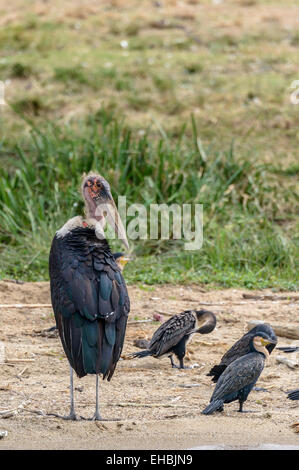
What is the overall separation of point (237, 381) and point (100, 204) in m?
1.54

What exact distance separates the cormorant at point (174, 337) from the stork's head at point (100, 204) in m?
0.62

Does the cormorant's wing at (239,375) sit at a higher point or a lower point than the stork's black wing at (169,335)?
higher

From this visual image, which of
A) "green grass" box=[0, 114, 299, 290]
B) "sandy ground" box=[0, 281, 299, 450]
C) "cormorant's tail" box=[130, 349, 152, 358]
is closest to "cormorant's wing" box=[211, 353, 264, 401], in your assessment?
"sandy ground" box=[0, 281, 299, 450]

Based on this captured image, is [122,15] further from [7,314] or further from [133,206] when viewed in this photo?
[7,314]

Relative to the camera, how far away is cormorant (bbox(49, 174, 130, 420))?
164 inches

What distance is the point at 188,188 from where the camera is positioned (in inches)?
→ 330

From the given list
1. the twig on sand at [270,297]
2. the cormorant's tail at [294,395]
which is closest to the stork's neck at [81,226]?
the cormorant's tail at [294,395]

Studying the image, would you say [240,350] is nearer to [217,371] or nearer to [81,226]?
[217,371]

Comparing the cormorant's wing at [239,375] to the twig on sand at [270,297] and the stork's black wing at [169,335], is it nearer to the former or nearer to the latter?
the stork's black wing at [169,335]

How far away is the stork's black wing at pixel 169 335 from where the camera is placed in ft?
16.8

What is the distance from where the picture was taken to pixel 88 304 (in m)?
4.23

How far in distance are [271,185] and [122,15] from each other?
17.9ft

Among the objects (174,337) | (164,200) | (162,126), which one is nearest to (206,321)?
(174,337)

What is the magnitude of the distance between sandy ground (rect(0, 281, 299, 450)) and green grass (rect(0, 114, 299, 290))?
69 centimetres
